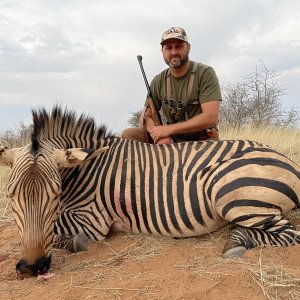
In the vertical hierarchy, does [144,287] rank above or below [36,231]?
below

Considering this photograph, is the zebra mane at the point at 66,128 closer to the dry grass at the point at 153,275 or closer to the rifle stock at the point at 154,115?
the dry grass at the point at 153,275

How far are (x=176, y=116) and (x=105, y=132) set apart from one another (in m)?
1.51

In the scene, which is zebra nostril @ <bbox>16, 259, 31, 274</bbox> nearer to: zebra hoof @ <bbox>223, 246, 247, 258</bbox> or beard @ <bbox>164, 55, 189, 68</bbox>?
zebra hoof @ <bbox>223, 246, 247, 258</bbox>

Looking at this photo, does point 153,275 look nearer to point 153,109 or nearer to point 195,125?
point 195,125

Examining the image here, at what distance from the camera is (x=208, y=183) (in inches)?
135

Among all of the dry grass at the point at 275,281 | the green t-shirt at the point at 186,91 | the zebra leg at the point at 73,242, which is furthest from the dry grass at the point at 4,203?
the dry grass at the point at 275,281

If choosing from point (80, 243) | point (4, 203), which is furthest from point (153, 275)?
point (4, 203)

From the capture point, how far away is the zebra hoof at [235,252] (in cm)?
297

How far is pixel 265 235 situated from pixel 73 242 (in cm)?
156

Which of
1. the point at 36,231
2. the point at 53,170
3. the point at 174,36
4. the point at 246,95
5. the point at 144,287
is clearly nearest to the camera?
the point at 144,287

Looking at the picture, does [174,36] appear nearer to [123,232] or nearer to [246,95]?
[123,232]

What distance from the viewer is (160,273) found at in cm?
276

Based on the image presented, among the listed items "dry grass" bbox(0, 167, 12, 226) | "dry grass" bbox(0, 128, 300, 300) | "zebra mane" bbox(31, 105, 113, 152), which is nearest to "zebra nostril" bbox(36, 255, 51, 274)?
"dry grass" bbox(0, 128, 300, 300)

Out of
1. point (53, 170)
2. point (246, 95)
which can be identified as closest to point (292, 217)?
point (53, 170)
